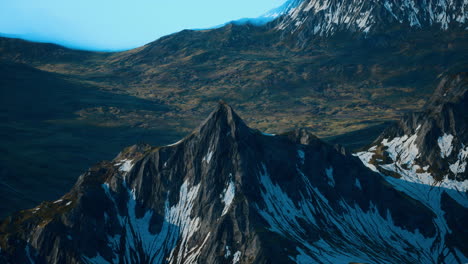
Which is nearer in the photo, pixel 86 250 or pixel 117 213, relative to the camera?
pixel 86 250

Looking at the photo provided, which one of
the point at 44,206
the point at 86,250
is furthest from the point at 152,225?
the point at 44,206

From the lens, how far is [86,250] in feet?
596

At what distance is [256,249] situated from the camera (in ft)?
559

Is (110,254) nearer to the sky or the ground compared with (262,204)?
nearer to the ground

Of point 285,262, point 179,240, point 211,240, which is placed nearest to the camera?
point 285,262

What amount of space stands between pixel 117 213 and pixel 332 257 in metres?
74.9

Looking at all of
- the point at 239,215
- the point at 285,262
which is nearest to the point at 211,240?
the point at 239,215

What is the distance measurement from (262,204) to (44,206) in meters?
76.7

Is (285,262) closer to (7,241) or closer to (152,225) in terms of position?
(152,225)

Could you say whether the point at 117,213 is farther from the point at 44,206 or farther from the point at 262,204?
the point at 262,204

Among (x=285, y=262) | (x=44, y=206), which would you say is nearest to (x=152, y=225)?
(x=44, y=206)

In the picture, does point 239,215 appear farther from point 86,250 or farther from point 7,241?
point 7,241

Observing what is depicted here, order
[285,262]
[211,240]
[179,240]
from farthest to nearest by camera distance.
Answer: [179,240]
[211,240]
[285,262]

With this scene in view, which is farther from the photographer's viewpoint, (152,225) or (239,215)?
(152,225)
